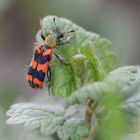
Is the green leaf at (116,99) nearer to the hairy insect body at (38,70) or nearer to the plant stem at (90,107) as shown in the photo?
the plant stem at (90,107)

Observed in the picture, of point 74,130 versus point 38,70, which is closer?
point 74,130

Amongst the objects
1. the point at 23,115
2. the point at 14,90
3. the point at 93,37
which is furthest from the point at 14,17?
the point at 23,115

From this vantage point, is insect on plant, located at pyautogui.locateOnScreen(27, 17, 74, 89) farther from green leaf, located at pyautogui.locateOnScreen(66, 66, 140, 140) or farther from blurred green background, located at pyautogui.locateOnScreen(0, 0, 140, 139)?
blurred green background, located at pyautogui.locateOnScreen(0, 0, 140, 139)

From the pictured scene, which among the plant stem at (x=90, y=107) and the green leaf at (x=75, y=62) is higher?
the green leaf at (x=75, y=62)

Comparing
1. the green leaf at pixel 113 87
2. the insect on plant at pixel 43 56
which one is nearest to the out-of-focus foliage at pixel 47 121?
the green leaf at pixel 113 87

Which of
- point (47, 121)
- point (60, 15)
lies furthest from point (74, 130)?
point (60, 15)

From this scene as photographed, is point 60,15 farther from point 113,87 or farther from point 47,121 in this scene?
point 113,87

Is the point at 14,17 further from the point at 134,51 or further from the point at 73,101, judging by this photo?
the point at 73,101
